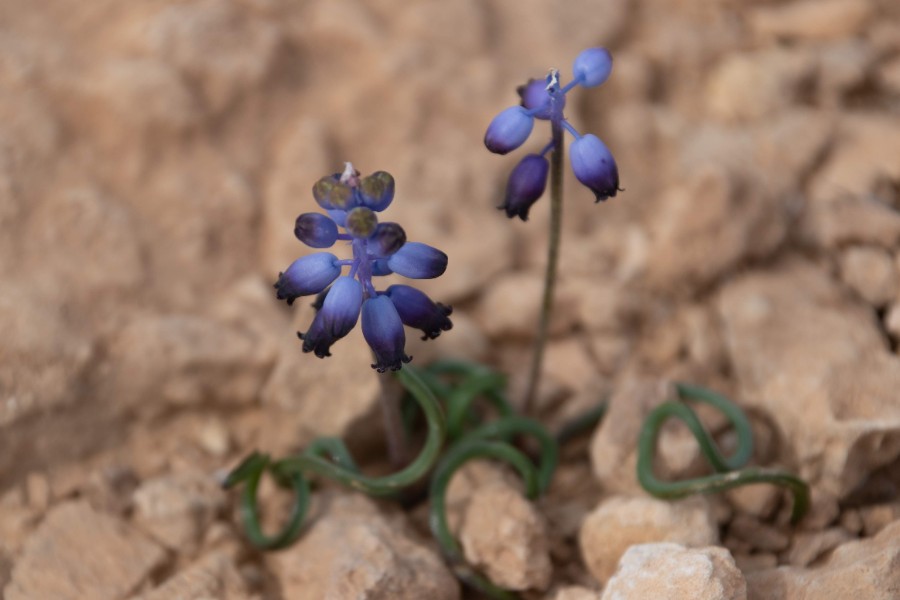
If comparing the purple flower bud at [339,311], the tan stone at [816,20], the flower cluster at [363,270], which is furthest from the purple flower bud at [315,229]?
the tan stone at [816,20]

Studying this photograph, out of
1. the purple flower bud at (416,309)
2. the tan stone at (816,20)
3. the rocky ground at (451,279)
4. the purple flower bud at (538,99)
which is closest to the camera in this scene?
the purple flower bud at (416,309)

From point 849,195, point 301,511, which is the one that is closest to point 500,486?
point 301,511

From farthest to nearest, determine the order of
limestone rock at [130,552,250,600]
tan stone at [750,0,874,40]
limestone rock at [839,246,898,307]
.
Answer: tan stone at [750,0,874,40]
limestone rock at [839,246,898,307]
limestone rock at [130,552,250,600]

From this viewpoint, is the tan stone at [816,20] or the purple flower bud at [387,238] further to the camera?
the tan stone at [816,20]

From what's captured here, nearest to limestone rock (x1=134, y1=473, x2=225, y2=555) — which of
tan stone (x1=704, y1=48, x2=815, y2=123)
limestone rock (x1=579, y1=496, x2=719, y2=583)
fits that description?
limestone rock (x1=579, y1=496, x2=719, y2=583)

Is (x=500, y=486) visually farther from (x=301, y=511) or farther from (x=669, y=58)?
(x=669, y=58)

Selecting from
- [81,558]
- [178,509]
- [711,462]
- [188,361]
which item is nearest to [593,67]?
[711,462]

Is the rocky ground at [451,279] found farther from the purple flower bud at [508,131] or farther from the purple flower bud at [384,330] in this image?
the purple flower bud at [508,131]

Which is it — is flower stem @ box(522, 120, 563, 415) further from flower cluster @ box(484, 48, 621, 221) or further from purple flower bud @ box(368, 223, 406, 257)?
purple flower bud @ box(368, 223, 406, 257)
